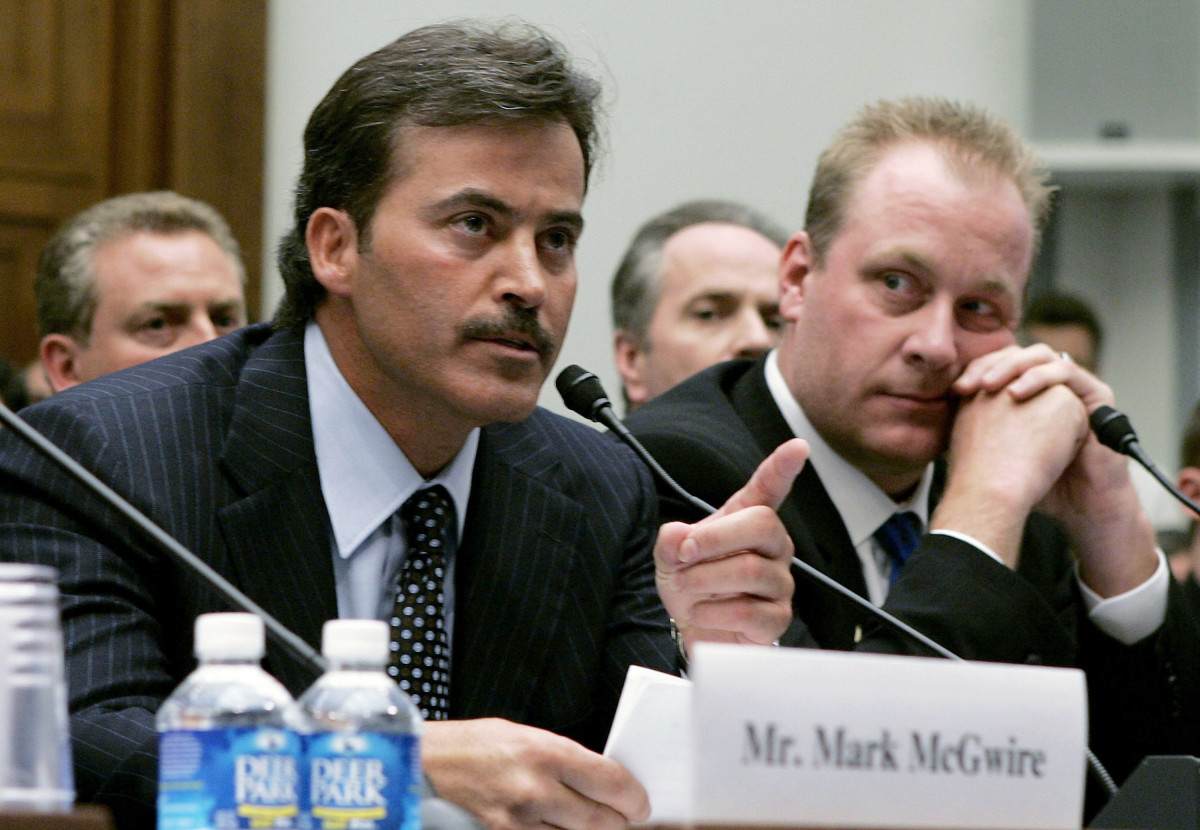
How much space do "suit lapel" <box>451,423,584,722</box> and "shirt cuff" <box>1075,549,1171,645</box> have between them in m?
0.79

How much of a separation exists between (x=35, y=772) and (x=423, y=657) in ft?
2.86

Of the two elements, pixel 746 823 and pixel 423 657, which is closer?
pixel 746 823

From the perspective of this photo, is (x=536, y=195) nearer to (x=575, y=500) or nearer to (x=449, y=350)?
(x=449, y=350)

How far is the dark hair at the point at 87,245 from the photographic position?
3.00 m

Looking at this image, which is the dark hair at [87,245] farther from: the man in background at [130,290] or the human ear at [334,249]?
the human ear at [334,249]

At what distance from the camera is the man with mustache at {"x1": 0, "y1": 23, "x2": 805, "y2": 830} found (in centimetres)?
157

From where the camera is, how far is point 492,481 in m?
1.93

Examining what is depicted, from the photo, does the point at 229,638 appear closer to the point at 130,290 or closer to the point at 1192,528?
the point at 130,290

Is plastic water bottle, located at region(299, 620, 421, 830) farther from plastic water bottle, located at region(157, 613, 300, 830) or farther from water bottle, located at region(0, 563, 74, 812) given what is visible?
water bottle, located at region(0, 563, 74, 812)

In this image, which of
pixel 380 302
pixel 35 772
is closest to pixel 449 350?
pixel 380 302

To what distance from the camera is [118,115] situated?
3.81 meters

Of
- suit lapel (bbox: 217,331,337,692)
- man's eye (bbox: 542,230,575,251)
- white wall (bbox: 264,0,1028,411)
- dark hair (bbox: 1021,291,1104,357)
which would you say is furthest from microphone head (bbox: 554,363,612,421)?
dark hair (bbox: 1021,291,1104,357)

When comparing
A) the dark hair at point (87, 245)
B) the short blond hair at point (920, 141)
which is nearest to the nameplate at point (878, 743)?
the short blond hair at point (920, 141)

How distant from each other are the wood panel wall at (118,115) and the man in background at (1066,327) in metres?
2.08
